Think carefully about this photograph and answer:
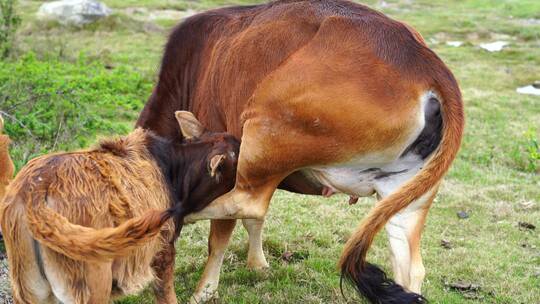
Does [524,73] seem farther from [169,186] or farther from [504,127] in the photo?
[169,186]

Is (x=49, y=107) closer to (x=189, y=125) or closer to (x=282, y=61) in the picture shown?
(x=189, y=125)

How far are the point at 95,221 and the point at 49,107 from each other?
4.84 m

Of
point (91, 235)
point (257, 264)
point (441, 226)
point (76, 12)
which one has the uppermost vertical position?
point (91, 235)

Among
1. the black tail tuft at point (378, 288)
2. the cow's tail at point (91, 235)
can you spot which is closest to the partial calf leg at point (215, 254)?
the black tail tuft at point (378, 288)

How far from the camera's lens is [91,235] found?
3.37 meters

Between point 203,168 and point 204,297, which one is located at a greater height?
point 203,168

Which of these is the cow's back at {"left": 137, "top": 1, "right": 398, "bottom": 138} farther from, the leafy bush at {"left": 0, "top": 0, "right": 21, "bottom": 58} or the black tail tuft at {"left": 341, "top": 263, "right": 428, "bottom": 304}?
the leafy bush at {"left": 0, "top": 0, "right": 21, "bottom": 58}

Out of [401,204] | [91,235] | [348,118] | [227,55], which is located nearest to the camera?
[91,235]

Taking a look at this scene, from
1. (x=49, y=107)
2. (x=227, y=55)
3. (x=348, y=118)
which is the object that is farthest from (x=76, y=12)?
(x=348, y=118)

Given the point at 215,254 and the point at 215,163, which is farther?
the point at 215,254

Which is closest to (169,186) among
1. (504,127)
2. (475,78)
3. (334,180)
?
(334,180)

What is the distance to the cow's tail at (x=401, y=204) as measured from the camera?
4273mm

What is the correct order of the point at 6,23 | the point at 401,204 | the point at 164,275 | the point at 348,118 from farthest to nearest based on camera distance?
the point at 6,23
the point at 164,275
the point at 348,118
the point at 401,204

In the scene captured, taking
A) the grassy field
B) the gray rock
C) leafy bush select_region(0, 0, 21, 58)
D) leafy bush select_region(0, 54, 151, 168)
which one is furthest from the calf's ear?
the gray rock
